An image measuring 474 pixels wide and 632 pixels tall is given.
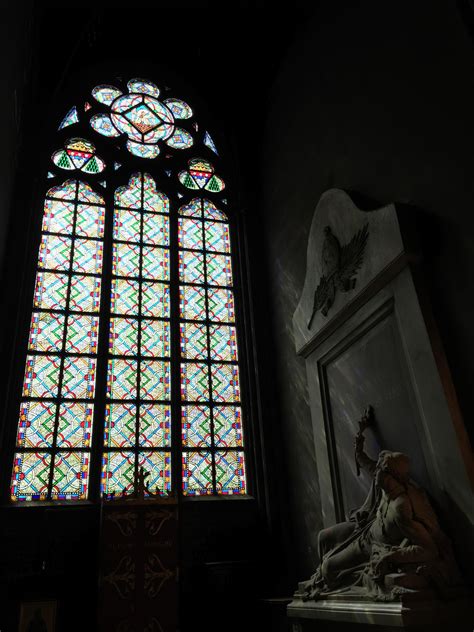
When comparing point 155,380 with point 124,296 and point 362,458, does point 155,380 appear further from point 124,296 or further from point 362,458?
point 362,458

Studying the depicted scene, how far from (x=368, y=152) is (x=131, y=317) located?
9.54 feet

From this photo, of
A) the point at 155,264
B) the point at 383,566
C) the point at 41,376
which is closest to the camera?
the point at 383,566

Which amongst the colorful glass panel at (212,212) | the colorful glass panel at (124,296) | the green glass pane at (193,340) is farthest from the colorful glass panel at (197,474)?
the colorful glass panel at (212,212)

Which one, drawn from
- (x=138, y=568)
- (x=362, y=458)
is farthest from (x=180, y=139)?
(x=138, y=568)

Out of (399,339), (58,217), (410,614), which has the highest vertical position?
(58,217)

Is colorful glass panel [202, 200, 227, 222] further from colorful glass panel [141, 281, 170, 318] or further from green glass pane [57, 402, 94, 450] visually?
green glass pane [57, 402, 94, 450]

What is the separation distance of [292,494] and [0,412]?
275 centimetres

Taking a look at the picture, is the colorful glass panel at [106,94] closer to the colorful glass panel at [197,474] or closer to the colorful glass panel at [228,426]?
the colorful glass panel at [228,426]

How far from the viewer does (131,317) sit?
19.4 ft

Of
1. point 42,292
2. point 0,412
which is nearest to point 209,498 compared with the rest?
point 0,412

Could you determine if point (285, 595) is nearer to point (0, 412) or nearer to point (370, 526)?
point (370, 526)

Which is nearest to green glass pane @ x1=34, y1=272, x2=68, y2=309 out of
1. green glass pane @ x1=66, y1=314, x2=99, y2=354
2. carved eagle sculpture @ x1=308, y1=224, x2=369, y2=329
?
green glass pane @ x1=66, y1=314, x2=99, y2=354

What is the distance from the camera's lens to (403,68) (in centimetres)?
413

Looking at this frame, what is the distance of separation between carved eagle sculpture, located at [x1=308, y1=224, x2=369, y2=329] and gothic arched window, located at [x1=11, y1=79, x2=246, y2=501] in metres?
1.63
